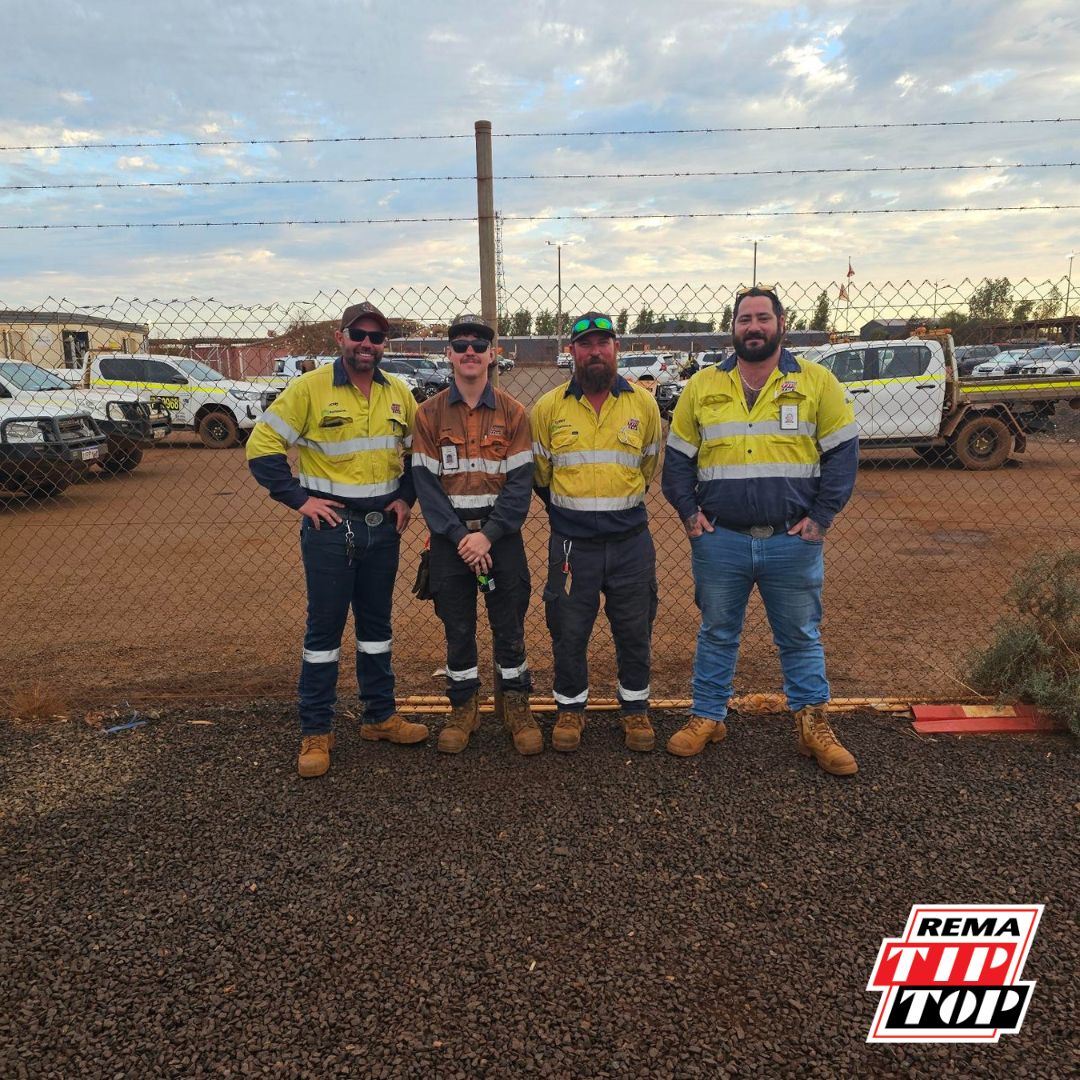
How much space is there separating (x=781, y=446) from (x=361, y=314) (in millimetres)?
1847

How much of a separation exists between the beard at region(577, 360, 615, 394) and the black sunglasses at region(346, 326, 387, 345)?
87 cm

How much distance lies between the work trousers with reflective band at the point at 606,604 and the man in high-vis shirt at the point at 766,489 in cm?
25

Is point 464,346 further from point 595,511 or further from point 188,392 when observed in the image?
point 188,392

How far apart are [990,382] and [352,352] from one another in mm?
12247

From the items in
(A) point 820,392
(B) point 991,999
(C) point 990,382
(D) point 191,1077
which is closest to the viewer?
(D) point 191,1077

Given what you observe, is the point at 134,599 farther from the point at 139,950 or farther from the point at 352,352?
the point at 139,950

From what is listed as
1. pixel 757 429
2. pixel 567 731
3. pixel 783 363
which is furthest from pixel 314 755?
pixel 783 363

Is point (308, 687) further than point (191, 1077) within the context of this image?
Yes

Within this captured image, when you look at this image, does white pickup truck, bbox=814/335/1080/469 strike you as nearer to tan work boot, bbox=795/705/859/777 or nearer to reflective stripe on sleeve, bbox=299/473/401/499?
tan work boot, bbox=795/705/859/777

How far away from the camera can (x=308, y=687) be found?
12.1 ft

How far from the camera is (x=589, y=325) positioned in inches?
140

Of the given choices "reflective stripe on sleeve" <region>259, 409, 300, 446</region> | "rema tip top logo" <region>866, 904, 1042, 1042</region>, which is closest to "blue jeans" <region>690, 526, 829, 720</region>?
"rema tip top logo" <region>866, 904, 1042, 1042</region>

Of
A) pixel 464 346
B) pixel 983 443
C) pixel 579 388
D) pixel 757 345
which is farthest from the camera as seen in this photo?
pixel 983 443

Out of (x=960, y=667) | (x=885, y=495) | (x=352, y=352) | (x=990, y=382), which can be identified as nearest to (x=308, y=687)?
(x=352, y=352)
